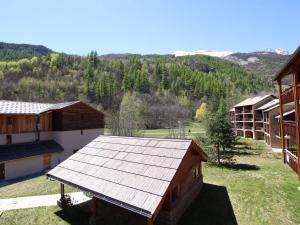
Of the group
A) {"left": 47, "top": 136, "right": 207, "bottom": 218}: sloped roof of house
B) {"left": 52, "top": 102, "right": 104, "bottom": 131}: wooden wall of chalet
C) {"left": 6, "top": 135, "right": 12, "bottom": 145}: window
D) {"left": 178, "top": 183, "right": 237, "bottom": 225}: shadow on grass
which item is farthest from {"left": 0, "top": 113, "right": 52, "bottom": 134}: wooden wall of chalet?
{"left": 178, "top": 183, "right": 237, "bottom": 225}: shadow on grass

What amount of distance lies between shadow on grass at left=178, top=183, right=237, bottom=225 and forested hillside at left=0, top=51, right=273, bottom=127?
2337 inches

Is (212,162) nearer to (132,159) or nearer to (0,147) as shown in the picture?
(132,159)

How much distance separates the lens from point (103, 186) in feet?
40.3

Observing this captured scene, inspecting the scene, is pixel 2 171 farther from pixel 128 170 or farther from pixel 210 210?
pixel 210 210

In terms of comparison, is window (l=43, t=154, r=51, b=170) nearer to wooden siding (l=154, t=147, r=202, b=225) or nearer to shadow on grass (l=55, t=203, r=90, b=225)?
shadow on grass (l=55, t=203, r=90, b=225)

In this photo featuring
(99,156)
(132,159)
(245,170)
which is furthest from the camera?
(245,170)

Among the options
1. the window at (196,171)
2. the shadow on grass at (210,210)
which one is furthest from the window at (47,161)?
the shadow on grass at (210,210)

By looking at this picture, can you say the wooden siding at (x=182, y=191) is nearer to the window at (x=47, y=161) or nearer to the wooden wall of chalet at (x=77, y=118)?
the window at (x=47, y=161)

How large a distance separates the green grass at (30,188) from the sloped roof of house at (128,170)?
200 inches

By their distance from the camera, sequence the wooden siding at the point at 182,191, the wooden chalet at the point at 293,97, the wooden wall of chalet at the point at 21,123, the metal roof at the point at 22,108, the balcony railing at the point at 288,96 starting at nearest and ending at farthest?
the wooden siding at the point at 182,191, the wooden chalet at the point at 293,97, the balcony railing at the point at 288,96, the wooden wall of chalet at the point at 21,123, the metal roof at the point at 22,108

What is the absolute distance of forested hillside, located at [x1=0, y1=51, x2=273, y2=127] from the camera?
3688 inches

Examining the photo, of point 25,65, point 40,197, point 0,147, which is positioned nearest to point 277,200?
point 40,197

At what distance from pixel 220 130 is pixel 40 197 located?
19.7 meters

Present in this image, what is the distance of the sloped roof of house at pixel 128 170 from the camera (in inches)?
424
